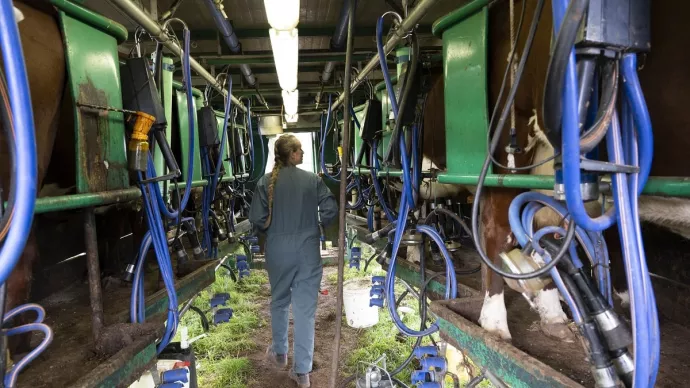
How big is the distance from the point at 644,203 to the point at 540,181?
11.7 inches

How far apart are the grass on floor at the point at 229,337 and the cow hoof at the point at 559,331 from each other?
7.60 ft

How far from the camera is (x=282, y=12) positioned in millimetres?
2324

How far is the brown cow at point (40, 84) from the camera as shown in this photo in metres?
1.36

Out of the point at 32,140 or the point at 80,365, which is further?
the point at 80,365

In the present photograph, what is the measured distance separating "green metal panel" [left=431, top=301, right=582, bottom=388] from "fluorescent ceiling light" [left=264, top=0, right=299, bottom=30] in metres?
1.69

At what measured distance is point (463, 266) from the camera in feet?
8.61

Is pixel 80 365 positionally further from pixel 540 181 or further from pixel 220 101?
pixel 220 101

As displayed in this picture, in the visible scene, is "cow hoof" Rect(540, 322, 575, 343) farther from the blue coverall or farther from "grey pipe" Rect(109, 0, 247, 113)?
"grey pipe" Rect(109, 0, 247, 113)

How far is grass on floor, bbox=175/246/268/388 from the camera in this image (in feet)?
10.6

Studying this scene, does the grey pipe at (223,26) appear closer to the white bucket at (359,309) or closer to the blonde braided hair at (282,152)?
the blonde braided hair at (282,152)

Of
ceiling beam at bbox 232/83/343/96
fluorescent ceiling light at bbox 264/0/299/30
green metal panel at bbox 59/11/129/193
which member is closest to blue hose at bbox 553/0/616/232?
green metal panel at bbox 59/11/129/193

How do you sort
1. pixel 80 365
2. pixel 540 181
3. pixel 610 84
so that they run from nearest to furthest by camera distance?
pixel 610 84
pixel 540 181
pixel 80 365

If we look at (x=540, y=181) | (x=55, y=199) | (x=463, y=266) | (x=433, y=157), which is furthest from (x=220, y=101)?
(x=540, y=181)

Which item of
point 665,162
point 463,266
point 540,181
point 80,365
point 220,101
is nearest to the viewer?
point 665,162
